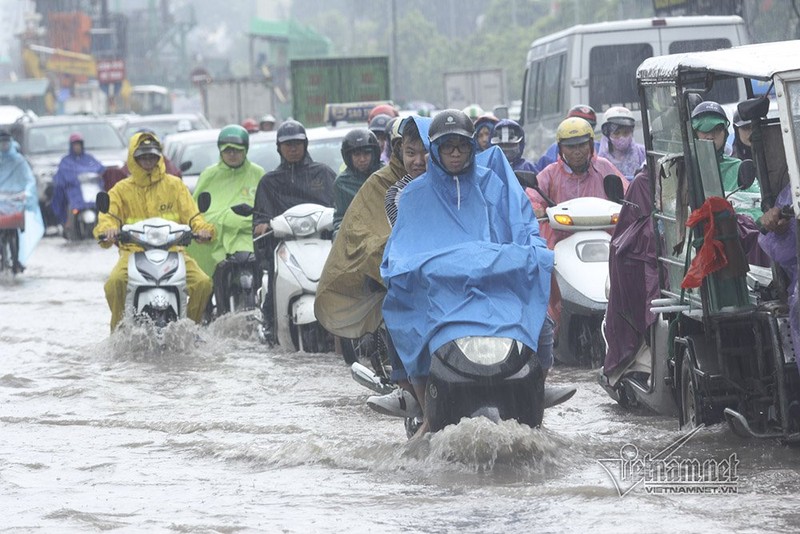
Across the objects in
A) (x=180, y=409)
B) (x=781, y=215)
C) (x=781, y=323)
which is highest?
(x=781, y=215)

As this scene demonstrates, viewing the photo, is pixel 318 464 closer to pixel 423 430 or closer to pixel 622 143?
pixel 423 430

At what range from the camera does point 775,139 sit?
7441mm

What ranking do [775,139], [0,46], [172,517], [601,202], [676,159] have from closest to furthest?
[172,517] → [775,139] → [676,159] → [601,202] → [0,46]

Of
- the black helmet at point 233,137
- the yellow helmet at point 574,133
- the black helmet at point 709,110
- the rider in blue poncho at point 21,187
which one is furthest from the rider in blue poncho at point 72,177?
the black helmet at point 709,110

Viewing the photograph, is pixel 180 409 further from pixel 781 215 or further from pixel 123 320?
pixel 781 215

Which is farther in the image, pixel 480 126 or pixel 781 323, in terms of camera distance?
pixel 480 126

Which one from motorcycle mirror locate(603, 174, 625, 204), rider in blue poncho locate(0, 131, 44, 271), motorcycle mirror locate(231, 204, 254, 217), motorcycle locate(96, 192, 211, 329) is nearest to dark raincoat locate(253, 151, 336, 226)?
motorcycle mirror locate(231, 204, 254, 217)

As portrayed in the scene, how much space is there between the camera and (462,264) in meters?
7.68

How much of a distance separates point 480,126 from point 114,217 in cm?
404

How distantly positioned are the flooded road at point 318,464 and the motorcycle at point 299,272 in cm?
54

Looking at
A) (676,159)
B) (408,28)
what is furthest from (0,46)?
(676,159)

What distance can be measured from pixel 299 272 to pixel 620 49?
6.27m

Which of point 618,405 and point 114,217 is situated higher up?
point 114,217

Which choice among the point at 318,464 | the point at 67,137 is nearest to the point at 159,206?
the point at 318,464
